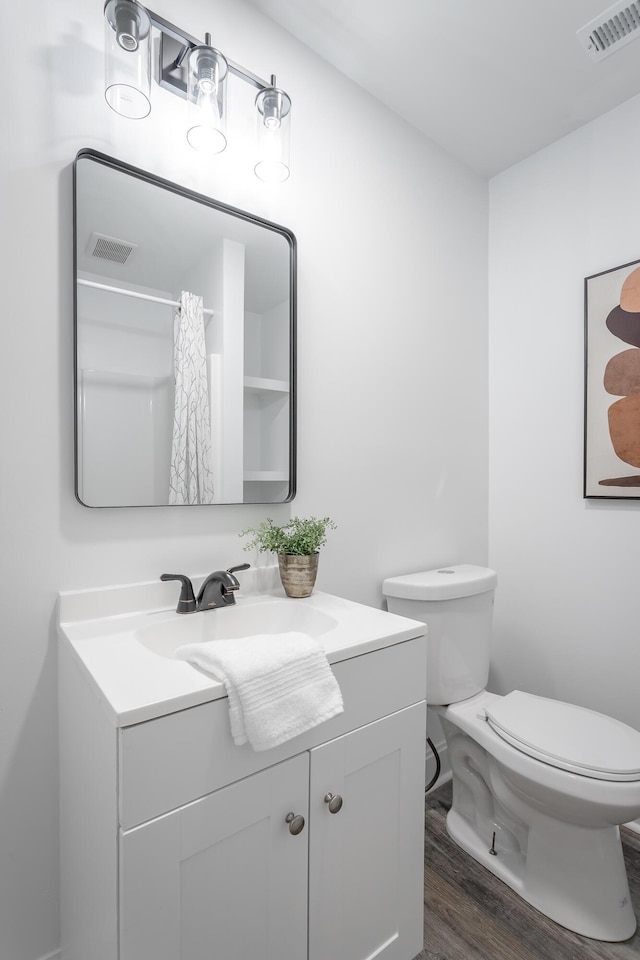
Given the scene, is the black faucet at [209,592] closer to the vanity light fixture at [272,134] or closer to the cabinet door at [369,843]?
the cabinet door at [369,843]

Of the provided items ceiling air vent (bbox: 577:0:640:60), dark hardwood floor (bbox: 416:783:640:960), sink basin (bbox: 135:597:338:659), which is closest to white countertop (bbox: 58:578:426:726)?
sink basin (bbox: 135:597:338:659)

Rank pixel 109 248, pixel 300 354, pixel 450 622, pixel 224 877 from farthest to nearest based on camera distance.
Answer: pixel 450 622 → pixel 300 354 → pixel 109 248 → pixel 224 877

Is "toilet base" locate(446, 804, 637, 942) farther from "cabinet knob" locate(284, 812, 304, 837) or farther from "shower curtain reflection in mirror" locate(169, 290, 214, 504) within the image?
"shower curtain reflection in mirror" locate(169, 290, 214, 504)

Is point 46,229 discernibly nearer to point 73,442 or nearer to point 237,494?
point 73,442

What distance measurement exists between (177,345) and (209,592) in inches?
23.6

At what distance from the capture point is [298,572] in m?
1.31

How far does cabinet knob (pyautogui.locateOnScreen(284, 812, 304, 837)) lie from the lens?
0.88 m

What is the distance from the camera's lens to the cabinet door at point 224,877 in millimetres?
721

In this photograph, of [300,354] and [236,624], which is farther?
[300,354]

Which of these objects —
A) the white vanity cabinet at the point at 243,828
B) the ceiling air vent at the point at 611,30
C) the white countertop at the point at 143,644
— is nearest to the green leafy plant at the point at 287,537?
the white countertop at the point at 143,644

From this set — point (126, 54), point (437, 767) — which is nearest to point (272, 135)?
point (126, 54)

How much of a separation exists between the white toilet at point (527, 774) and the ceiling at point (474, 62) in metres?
1.61

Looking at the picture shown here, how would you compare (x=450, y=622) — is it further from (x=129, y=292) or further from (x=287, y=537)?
(x=129, y=292)

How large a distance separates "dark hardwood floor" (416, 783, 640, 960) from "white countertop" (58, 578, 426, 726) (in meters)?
0.82
